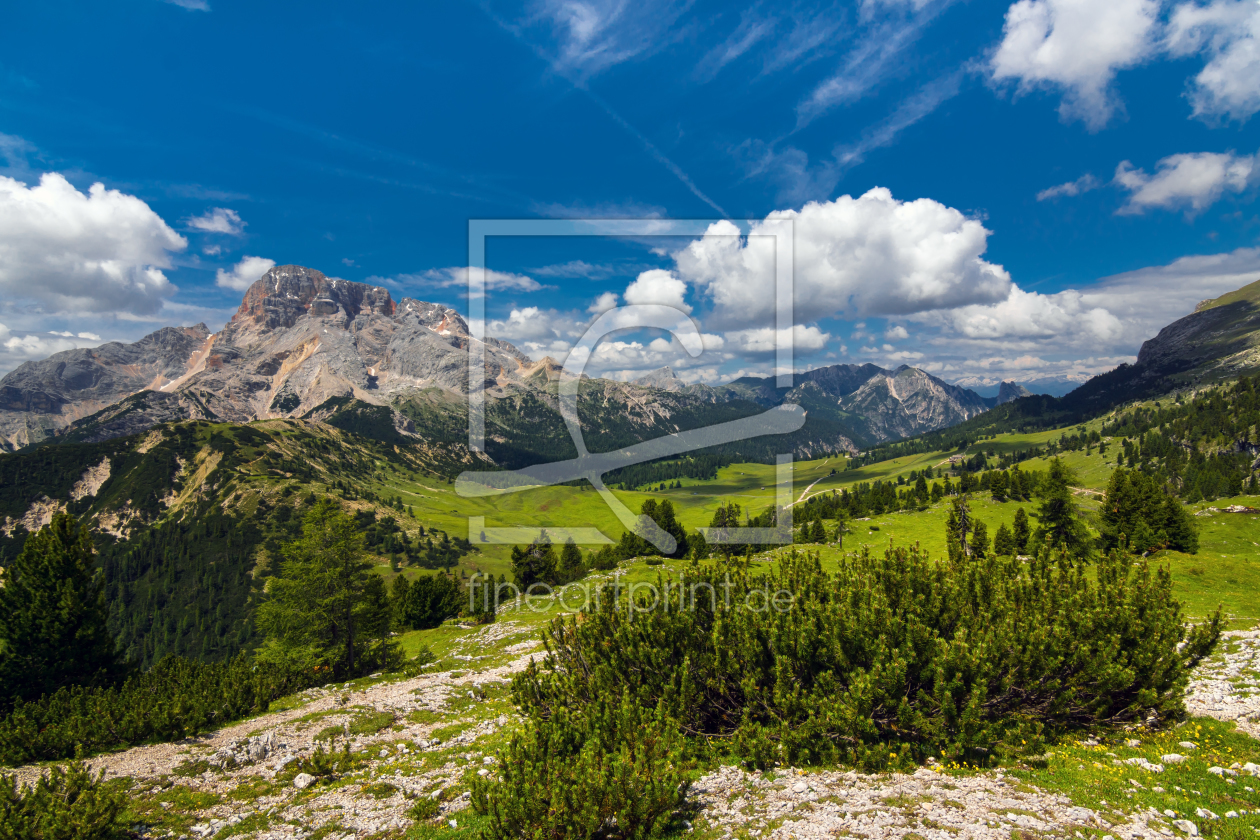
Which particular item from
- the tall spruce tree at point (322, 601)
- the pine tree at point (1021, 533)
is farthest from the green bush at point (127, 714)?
the pine tree at point (1021, 533)

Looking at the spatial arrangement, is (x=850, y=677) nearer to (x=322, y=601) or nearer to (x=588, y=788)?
(x=588, y=788)

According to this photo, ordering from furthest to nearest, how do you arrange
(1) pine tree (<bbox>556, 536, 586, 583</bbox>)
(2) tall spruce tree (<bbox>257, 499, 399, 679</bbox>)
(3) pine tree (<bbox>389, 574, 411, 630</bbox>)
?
(1) pine tree (<bbox>556, 536, 586, 583</bbox>)
(3) pine tree (<bbox>389, 574, 411, 630</bbox>)
(2) tall spruce tree (<bbox>257, 499, 399, 679</bbox>)

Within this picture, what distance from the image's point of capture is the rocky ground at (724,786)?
30.9ft

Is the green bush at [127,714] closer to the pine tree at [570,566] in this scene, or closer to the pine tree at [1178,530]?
the pine tree at [570,566]

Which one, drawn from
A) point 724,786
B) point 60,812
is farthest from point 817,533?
point 60,812

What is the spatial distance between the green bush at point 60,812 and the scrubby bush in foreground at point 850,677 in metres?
9.07

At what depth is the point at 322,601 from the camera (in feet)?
98.3

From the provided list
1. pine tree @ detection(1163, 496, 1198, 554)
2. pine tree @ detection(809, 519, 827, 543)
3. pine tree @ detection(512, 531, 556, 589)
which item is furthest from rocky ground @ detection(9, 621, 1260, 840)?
pine tree @ detection(809, 519, 827, 543)

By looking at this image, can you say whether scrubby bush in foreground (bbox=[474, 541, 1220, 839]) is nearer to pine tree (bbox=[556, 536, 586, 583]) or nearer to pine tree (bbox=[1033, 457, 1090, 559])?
pine tree (bbox=[1033, 457, 1090, 559])

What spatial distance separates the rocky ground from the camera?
943 cm

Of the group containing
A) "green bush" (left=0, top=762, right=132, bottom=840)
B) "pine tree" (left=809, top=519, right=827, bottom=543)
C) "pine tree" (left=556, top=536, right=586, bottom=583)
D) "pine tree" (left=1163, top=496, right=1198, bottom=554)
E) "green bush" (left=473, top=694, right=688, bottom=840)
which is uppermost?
"green bush" (left=473, top=694, right=688, bottom=840)

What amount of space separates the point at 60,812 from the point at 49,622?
71.2ft

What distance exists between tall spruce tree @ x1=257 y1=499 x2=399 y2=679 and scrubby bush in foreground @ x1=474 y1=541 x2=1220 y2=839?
20.9 metres

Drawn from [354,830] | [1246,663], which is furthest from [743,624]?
[1246,663]
